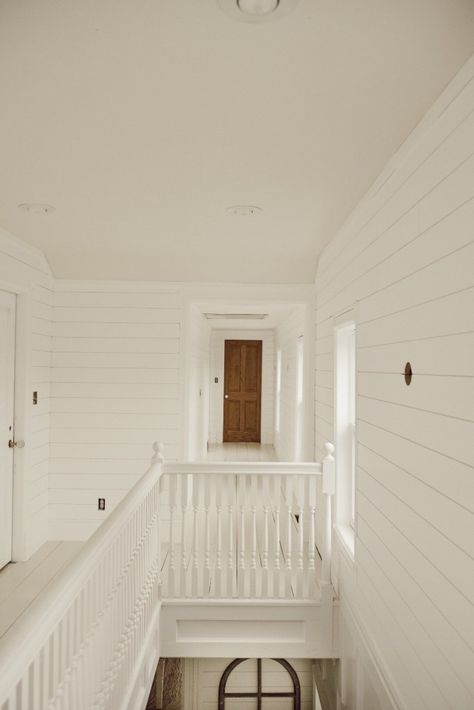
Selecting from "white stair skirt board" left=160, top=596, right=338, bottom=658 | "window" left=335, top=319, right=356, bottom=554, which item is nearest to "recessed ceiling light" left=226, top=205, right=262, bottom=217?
"window" left=335, top=319, right=356, bottom=554

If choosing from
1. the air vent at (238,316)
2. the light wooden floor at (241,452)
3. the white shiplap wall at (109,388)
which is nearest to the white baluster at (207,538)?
the white shiplap wall at (109,388)

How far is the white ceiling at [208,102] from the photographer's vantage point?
1.35 m

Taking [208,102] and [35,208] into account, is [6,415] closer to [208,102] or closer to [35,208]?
[35,208]

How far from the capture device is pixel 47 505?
464 cm

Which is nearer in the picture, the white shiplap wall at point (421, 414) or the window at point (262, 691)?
the white shiplap wall at point (421, 414)

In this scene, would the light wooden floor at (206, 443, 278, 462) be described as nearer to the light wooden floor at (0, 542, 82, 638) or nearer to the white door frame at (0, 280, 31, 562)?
the light wooden floor at (0, 542, 82, 638)

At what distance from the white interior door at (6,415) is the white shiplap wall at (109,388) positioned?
0.69m

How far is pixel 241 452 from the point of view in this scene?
895cm

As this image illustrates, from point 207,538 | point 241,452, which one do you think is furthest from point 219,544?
point 241,452

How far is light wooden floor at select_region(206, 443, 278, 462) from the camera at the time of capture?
838 cm

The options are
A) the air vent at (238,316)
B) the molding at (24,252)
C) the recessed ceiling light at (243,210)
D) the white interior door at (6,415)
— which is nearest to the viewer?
the recessed ceiling light at (243,210)

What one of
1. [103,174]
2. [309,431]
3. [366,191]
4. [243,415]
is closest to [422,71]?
[366,191]

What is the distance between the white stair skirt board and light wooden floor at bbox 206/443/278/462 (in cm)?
490

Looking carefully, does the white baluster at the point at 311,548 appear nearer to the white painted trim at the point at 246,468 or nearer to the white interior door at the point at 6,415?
the white painted trim at the point at 246,468
